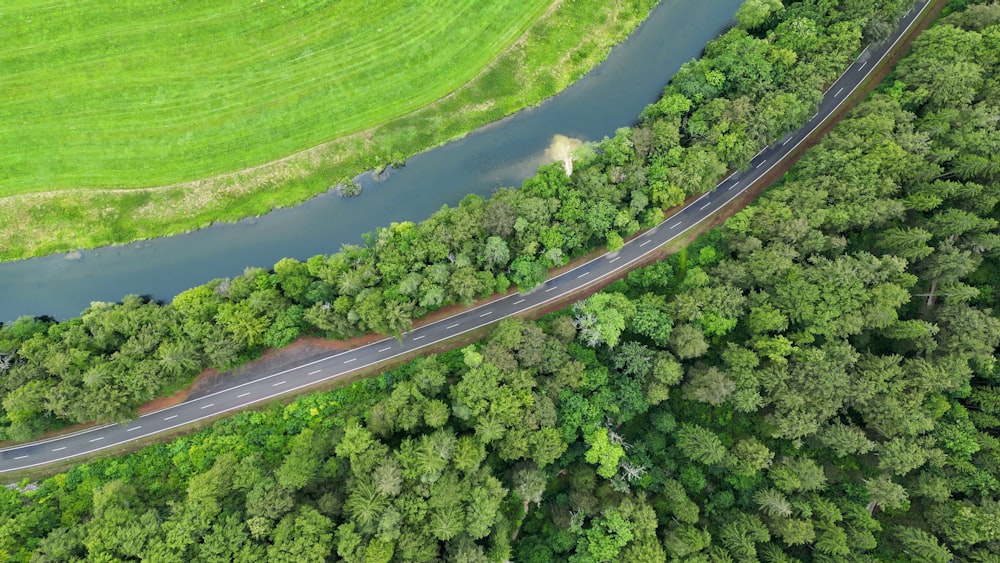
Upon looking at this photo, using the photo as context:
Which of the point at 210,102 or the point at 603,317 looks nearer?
the point at 603,317

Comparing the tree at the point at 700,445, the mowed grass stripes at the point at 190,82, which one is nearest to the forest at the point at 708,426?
the tree at the point at 700,445

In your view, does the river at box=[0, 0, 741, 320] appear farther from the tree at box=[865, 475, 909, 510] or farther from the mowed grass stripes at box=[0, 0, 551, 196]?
the tree at box=[865, 475, 909, 510]

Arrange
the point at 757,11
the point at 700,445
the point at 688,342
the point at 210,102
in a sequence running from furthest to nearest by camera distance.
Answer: the point at 210,102, the point at 757,11, the point at 688,342, the point at 700,445

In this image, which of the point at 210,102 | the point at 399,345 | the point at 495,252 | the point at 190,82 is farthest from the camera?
the point at 190,82

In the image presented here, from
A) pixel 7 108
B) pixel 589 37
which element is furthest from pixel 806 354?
pixel 7 108

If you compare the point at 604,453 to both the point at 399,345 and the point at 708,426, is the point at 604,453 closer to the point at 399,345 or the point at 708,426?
the point at 708,426

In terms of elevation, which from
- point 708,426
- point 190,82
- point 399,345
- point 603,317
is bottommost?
point 708,426

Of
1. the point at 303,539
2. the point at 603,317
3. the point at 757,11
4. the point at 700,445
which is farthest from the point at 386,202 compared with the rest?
the point at 757,11
